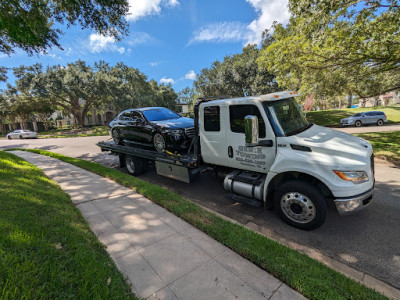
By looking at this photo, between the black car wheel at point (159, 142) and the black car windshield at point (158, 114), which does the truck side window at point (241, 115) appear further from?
the black car windshield at point (158, 114)

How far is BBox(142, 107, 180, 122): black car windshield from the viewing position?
659 centimetres

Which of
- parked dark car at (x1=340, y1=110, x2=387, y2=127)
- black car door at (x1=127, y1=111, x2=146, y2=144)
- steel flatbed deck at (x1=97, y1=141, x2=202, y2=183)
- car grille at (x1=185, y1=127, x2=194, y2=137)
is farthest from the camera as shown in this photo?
parked dark car at (x1=340, y1=110, x2=387, y2=127)

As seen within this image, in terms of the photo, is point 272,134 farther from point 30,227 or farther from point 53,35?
point 53,35

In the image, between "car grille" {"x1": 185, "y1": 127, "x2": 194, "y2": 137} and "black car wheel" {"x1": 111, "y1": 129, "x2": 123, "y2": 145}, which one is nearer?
"car grille" {"x1": 185, "y1": 127, "x2": 194, "y2": 137}

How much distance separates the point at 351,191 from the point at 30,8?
1056 cm

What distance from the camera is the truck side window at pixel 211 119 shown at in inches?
178

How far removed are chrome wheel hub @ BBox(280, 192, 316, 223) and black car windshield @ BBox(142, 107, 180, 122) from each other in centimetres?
463

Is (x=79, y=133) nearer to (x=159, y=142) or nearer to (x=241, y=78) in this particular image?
(x=241, y=78)

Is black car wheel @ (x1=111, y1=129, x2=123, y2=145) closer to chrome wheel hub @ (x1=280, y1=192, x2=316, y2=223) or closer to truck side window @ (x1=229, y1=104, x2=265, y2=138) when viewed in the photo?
truck side window @ (x1=229, y1=104, x2=265, y2=138)

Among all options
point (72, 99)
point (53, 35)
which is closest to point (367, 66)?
point (53, 35)

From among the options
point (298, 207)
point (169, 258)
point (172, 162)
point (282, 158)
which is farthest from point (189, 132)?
point (169, 258)

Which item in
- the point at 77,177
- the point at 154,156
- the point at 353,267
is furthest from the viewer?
the point at 77,177

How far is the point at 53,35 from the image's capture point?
9.09 meters

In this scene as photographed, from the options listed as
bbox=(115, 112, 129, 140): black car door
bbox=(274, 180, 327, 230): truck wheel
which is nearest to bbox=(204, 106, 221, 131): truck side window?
bbox=(274, 180, 327, 230): truck wheel
